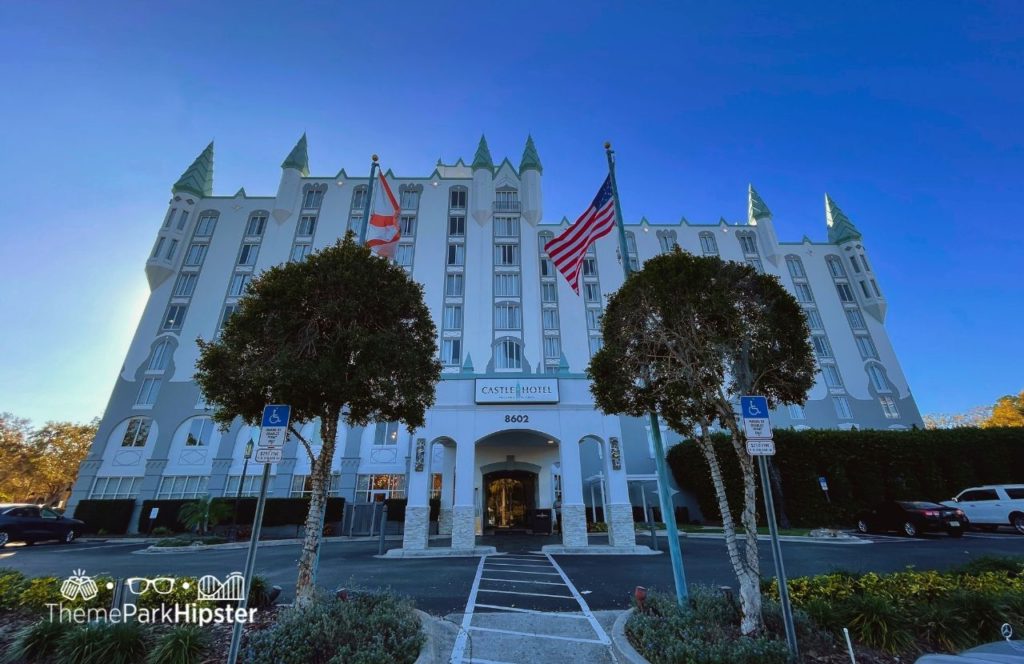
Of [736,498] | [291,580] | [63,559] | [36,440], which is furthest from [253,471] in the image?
[736,498]

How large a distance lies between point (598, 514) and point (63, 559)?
28391 millimetres

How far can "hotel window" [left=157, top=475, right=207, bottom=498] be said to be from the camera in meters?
30.1

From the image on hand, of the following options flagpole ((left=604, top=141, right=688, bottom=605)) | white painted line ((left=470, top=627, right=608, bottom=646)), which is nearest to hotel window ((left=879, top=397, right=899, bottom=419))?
flagpole ((left=604, top=141, right=688, bottom=605))

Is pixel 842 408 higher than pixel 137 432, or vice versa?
pixel 842 408

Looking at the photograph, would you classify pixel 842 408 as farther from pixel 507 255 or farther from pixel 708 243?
pixel 507 255

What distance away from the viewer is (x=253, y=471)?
3119cm

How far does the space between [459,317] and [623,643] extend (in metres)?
31.3

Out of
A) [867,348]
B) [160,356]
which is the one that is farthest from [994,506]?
[160,356]

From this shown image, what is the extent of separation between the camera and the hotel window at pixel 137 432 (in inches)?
1244

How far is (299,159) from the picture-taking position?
41.1 metres

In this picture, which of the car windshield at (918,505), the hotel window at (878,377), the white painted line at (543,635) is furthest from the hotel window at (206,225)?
the hotel window at (878,377)

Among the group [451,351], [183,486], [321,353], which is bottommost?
[183,486]

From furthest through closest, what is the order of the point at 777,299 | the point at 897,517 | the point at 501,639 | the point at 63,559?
1. the point at 897,517
2. the point at 63,559
3. the point at 777,299
4. the point at 501,639

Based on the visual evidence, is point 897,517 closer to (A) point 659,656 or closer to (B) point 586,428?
(B) point 586,428
